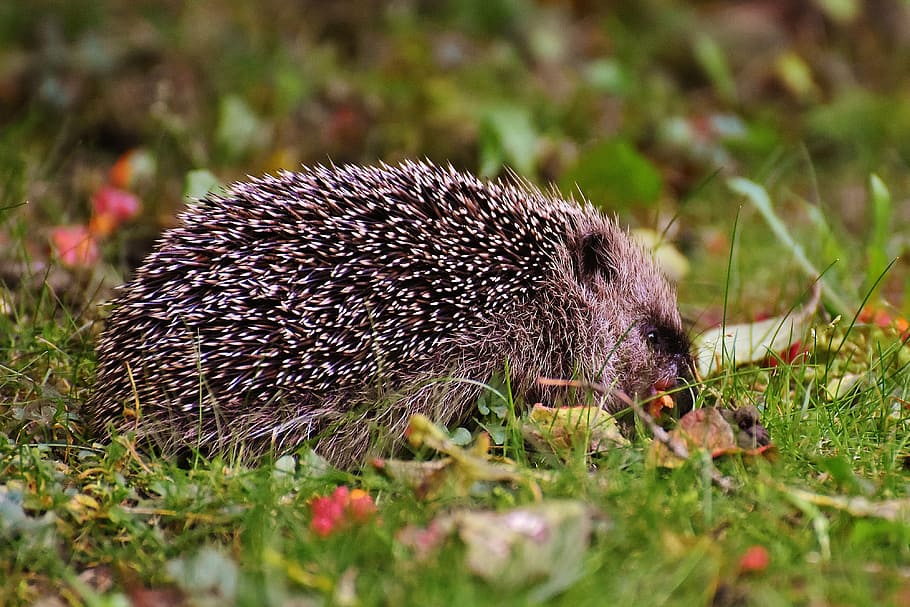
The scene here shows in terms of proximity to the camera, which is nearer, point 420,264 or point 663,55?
point 420,264

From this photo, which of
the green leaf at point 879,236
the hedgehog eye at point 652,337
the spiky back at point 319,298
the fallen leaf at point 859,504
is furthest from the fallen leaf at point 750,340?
the fallen leaf at point 859,504

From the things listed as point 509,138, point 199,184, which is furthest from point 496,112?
point 199,184

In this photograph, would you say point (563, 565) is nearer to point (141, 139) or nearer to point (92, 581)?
point (92, 581)

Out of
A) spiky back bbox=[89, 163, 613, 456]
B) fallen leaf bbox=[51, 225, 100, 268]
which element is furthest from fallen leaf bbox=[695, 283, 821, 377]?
fallen leaf bbox=[51, 225, 100, 268]

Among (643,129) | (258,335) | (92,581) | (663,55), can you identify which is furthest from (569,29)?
(92,581)

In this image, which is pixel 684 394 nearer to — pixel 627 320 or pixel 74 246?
pixel 627 320

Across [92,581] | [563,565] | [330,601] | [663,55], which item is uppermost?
[663,55]
